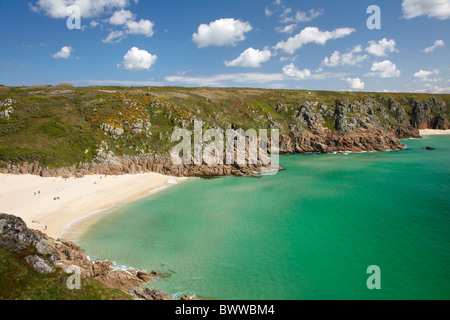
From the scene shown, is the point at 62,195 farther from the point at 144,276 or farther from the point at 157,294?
the point at 157,294

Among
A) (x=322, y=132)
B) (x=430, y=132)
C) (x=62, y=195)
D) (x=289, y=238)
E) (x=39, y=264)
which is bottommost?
(x=289, y=238)

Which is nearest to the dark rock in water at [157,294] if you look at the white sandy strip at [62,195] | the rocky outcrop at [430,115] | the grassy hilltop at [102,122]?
Result: the white sandy strip at [62,195]

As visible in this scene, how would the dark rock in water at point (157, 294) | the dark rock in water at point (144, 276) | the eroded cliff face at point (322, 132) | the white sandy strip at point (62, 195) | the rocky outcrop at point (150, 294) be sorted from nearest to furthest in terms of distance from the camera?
the rocky outcrop at point (150, 294)
the dark rock in water at point (157, 294)
the dark rock in water at point (144, 276)
the white sandy strip at point (62, 195)
the eroded cliff face at point (322, 132)

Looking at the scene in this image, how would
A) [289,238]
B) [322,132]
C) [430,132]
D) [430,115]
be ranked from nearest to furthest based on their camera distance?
[289,238] → [322,132] → [430,132] → [430,115]

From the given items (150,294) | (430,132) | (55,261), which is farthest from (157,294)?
(430,132)

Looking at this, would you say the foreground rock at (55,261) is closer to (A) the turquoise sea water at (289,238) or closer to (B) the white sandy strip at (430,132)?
(A) the turquoise sea water at (289,238)
